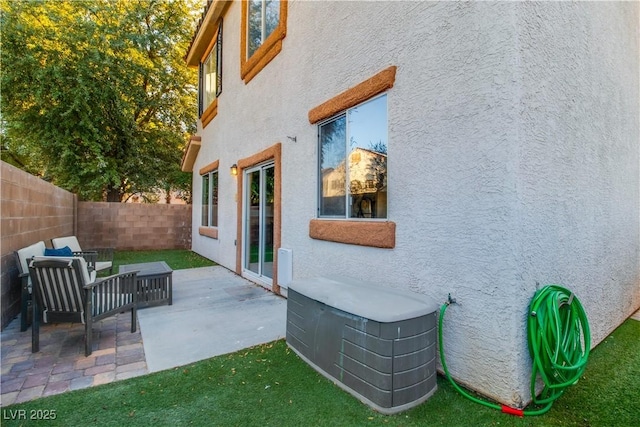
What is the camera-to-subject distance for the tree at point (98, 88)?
38.2 ft

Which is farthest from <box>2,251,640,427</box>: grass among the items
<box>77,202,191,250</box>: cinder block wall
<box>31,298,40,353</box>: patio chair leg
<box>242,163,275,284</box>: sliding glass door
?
<box>77,202,191,250</box>: cinder block wall

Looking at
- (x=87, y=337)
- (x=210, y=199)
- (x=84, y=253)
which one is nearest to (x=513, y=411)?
(x=87, y=337)

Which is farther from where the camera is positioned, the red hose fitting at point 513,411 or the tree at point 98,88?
the tree at point 98,88

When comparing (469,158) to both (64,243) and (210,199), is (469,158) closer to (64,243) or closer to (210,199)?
(64,243)

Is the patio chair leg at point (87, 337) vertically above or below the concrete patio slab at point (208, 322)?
above

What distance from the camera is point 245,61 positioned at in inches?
288

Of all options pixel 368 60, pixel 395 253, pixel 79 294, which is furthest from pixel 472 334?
A: pixel 79 294

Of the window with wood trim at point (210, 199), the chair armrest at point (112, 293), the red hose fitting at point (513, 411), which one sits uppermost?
the window with wood trim at point (210, 199)

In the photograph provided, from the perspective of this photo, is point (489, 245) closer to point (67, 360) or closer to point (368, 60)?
point (368, 60)

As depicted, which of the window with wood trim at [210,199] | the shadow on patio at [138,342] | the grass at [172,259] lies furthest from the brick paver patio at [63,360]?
the window with wood trim at [210,199]

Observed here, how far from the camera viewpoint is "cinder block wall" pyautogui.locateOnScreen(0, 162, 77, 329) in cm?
401

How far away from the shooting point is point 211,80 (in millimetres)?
10578

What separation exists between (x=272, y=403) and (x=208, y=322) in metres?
2.18

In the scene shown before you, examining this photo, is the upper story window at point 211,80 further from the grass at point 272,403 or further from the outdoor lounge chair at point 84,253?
the grass at point 272,403
